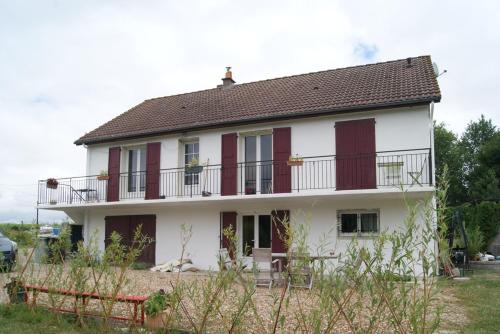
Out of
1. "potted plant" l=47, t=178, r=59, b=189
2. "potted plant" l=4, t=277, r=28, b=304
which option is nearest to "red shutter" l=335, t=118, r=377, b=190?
"potted plant" l=4, t=277, r=28, b=304

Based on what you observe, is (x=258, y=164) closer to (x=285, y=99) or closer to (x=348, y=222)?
(x=285, y=99)

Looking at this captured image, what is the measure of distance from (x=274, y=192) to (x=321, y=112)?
270 cm

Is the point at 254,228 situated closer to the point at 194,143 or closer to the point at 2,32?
the point at 194,143

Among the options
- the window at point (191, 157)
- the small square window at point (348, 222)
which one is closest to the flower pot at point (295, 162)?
the small square window at point (348, 222)

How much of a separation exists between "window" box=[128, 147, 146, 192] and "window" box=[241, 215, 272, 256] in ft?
13.8

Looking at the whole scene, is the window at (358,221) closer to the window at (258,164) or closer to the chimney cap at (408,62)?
the window at (258,164)

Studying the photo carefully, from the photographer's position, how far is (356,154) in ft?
39.3

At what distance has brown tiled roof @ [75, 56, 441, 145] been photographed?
1226 centimetres

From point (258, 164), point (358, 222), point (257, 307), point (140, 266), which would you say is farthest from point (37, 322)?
point (358, 222)

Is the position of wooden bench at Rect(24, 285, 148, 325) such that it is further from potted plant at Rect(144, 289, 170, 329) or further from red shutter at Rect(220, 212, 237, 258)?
red shutter at Rect(220, 212, 237, 258)

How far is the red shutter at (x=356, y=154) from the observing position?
11.7 meters

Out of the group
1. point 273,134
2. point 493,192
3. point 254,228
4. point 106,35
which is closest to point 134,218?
point 254,228

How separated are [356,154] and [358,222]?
6.24 feet

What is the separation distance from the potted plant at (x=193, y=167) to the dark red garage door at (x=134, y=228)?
90.9 inches
